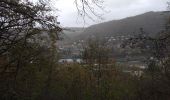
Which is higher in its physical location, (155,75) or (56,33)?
(56,33)

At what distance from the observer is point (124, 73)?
4509cm

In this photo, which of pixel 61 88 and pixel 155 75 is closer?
pixel 155 75

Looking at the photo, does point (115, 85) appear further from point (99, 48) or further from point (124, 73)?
point (99, 48)

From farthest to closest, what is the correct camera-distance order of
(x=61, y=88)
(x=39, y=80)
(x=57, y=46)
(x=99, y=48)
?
(x=61, y=88) < (x=99, y=48) < (x=39, y=80) < (x=57, y=46)

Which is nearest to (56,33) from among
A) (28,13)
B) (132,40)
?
(28,13)

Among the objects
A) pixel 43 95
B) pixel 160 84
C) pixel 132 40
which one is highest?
pixel 132 40

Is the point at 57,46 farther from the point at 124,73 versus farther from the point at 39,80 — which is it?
the point at 124,73

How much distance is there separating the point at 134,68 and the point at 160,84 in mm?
25940

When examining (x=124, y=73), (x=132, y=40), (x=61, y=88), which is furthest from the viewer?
(x=124, y=73)

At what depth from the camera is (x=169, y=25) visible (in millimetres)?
10055

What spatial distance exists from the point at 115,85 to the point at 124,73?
461cm

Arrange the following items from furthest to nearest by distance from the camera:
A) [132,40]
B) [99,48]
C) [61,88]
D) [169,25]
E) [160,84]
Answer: [61,88] → [99,48] → [160,84] → [169,25] → [132,40]

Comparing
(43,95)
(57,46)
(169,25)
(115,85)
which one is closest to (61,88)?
(43,95)

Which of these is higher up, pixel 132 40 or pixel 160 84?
pixel 132 40
